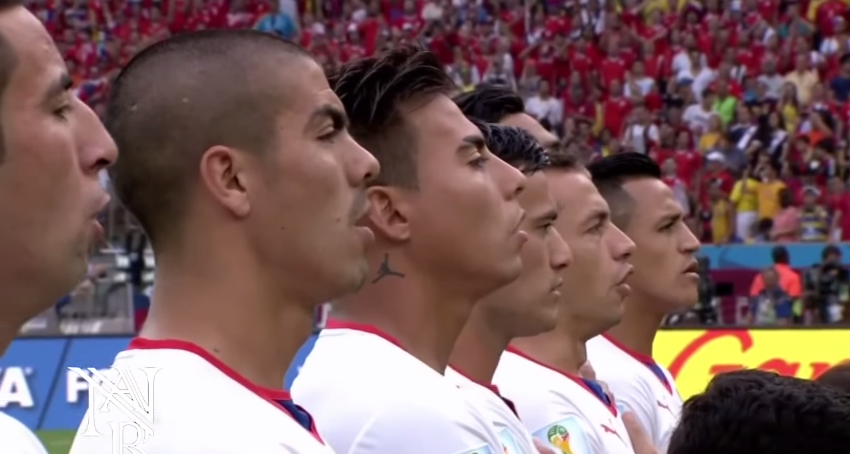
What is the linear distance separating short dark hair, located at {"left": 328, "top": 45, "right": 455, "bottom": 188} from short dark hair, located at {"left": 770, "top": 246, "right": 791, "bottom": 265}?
29.0 feet

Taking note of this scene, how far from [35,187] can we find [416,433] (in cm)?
105

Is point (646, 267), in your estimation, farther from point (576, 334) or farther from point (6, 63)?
point (6, 63)

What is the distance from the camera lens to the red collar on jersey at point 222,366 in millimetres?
2250

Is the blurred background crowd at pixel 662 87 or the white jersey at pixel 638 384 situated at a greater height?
the white jersey at pixel 638 384

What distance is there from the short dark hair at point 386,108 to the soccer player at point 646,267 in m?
2.17

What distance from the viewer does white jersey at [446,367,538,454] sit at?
314 centimetres

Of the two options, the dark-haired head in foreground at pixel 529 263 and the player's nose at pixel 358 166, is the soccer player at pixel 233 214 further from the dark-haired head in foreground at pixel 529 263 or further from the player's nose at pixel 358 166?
the dark-haired head in foreground at pixel 529 263

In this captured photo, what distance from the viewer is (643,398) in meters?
4.96

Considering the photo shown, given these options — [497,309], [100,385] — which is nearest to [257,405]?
[100,385]

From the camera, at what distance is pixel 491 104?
4.52m

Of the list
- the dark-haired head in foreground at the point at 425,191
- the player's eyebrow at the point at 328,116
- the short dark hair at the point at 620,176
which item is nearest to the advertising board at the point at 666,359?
the short dark hair at the point at 620,176

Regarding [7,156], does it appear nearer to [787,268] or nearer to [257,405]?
[257,405]

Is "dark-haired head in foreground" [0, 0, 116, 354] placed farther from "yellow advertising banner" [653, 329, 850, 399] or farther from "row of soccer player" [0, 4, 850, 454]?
"yellow advertising banner" [653, 329, 850, 399]

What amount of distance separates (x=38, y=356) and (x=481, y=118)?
293 inches
